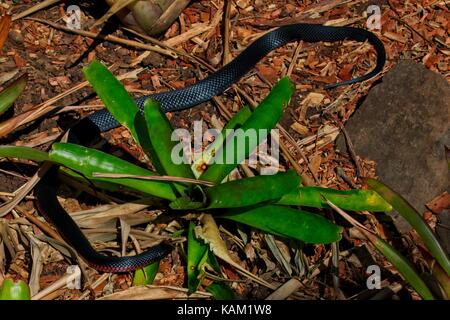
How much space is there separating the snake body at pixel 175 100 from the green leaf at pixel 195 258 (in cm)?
16

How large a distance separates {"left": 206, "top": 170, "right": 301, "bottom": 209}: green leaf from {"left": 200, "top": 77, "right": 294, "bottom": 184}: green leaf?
220 mm

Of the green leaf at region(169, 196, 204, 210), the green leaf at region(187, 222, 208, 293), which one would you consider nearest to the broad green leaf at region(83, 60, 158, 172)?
the green leaf at region(169, 196, 204, 210)

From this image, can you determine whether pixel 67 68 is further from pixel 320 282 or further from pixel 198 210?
pixel 320 282

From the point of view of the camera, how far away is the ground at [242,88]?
4246mm

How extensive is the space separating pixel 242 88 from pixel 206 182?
5.18 ft

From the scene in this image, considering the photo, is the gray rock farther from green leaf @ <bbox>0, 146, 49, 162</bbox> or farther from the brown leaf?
the brown leaf

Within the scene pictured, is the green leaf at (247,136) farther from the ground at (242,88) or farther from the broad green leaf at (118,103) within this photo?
the ground at (242,88)

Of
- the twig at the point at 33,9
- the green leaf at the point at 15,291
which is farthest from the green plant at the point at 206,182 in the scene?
the twig at the point at 33,9

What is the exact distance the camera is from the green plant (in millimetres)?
3928

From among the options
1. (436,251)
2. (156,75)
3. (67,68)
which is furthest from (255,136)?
(67,68)

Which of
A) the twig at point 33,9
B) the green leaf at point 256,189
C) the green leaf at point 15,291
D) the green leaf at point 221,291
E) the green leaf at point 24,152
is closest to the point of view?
the green leaf at point 15,291

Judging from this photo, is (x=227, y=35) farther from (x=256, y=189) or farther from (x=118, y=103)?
(x=256, y=189)

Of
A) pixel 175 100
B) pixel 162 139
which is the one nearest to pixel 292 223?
pixel 162 139
